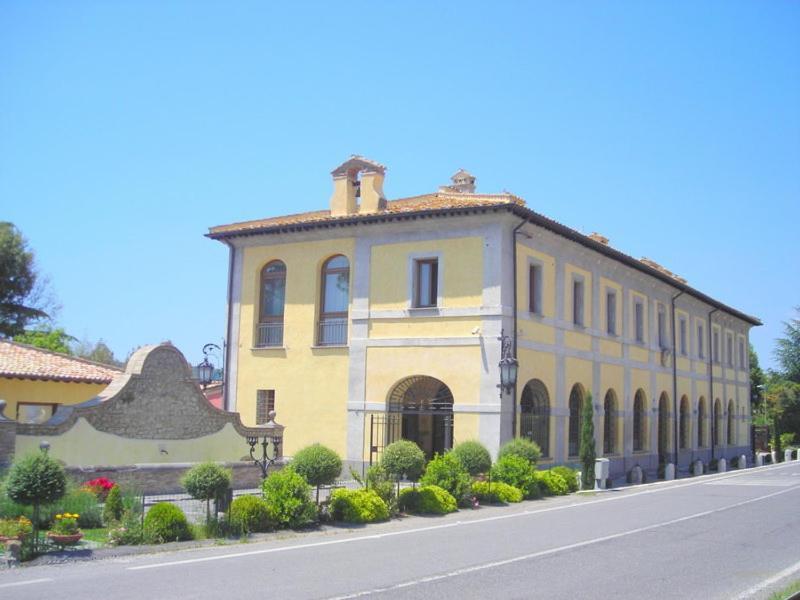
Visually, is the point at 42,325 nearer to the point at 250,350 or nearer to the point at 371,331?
the point at 250,350

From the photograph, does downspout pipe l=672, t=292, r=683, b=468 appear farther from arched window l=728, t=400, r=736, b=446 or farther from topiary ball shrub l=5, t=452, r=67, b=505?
topiary ball shrub l=5, t=452, r=67, b=505

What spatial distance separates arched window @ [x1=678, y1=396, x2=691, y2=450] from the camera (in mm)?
39812

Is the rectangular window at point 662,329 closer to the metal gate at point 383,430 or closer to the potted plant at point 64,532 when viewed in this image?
the metal gate at point 383,430

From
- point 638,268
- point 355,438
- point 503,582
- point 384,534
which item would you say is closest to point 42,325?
point 355,438

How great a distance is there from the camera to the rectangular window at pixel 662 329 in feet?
121

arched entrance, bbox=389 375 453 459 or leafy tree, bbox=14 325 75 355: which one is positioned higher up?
leafy tree, bbox=14 325 75 355

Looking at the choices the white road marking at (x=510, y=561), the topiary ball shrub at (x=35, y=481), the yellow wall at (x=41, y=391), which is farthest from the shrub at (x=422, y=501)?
the yellow wall at (x=41, y=391)

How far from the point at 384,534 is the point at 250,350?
15817 millimetres

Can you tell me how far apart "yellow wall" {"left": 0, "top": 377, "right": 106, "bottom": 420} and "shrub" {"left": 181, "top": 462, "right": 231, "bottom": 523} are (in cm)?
1223

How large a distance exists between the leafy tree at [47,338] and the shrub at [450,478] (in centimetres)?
3358

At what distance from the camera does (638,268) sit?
109 ft

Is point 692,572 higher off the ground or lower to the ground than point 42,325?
lower

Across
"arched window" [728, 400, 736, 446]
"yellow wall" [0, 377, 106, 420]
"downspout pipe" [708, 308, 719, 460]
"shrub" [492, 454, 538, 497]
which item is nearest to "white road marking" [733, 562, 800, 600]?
"shrub" [492, 454, 538, 497]

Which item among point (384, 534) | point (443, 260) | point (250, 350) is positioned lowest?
point (384, 534)
